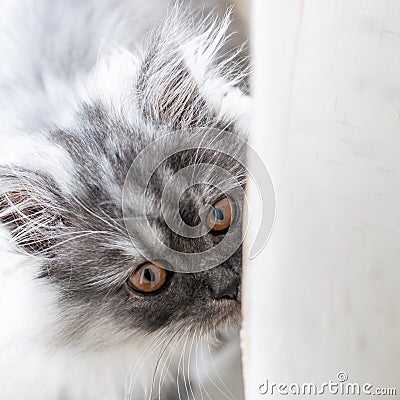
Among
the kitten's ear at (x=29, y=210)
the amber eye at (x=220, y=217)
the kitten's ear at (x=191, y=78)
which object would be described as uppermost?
the kitten's ear at (x=191, y=78)

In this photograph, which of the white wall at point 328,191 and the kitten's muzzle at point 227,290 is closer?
the white wall at point 328,191

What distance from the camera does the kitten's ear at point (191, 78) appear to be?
0.70 metres

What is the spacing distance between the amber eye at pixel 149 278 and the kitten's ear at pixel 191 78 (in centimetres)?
19

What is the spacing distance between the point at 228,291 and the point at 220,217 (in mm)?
102

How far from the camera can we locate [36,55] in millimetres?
649

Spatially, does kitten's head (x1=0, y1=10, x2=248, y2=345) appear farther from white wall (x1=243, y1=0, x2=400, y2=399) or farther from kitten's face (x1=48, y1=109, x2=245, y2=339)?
white wall (x1=243, y1=0, x2=400, y2=399)

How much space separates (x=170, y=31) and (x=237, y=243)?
0.29m

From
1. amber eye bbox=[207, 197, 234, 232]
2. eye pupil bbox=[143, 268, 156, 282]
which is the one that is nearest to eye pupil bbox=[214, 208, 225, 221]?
amber eye bbox=[207, 197, 234, 232]

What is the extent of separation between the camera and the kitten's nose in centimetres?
70

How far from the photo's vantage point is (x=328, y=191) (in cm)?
46

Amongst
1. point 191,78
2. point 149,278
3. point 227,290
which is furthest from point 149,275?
point 191,78

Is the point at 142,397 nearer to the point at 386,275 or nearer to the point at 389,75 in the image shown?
the point at 386,275

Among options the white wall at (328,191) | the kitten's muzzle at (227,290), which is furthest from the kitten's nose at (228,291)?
the white wall at (328,191)

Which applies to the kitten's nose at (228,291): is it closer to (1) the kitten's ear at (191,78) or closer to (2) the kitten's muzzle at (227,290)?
(2) the kitten's muzzle at (227,290)
